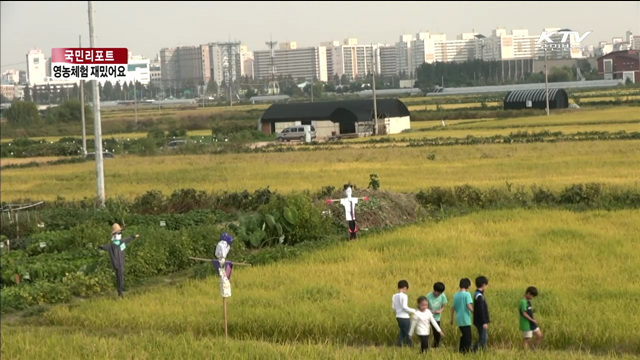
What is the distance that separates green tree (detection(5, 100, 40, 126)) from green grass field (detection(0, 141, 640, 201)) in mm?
31396

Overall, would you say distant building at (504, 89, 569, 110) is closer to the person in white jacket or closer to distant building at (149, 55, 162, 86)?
the person in white jacket

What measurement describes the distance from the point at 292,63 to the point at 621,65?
219ft

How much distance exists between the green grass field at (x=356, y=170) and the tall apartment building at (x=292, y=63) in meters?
61.2

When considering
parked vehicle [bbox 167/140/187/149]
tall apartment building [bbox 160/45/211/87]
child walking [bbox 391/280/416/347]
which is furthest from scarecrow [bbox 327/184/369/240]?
tall apartment building [bbox 160/45/211/87]

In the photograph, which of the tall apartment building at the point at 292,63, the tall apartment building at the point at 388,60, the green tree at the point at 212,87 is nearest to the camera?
the tall apartment building at the point at 388,60

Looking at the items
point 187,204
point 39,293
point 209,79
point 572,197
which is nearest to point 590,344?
point 39,293

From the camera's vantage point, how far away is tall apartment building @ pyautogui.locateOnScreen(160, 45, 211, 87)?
92812 millimetres

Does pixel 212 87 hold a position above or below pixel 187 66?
below

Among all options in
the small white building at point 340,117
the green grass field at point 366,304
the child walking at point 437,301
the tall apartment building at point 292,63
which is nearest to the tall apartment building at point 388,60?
the tall apartment building at point 292,63

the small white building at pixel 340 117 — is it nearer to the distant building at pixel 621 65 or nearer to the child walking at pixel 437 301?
the distant building at pixel 621 65

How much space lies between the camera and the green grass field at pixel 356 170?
79.1 feet

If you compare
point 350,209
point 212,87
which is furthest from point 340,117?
point 212,87

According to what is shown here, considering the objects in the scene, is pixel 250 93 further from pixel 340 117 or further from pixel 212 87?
pixel 340 117
